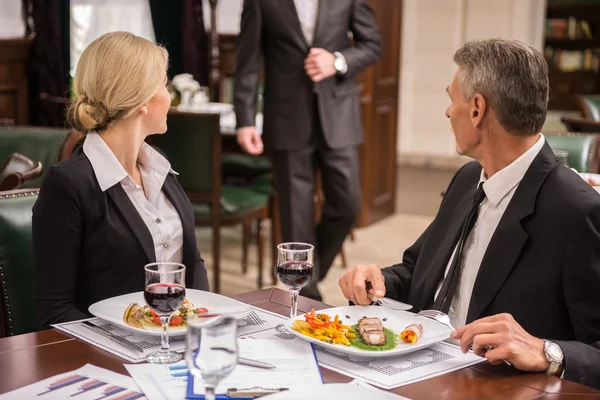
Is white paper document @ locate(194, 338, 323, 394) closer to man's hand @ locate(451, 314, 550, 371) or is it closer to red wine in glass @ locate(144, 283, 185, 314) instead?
red wine in glass @ locate(144, 283, 185, 314)

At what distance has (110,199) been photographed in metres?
2.00

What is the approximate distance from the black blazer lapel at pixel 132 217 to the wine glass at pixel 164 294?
0.57 meters

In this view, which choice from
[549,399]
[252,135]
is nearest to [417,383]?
[549,399]

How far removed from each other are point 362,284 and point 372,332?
285 mm

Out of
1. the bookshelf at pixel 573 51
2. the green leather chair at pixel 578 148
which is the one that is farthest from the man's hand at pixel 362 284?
the bookshelf at pixel 573 51

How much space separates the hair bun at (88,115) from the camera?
2.06m

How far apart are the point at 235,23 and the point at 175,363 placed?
5.90 meters

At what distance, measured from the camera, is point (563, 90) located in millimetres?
10438

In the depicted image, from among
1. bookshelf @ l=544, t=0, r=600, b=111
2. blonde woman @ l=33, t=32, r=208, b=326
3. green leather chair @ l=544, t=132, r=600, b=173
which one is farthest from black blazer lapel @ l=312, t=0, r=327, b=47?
bookshelf @ l=544, t=0, r=600, b=111

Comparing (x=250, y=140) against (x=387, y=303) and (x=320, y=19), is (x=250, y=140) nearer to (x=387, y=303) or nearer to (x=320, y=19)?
(x=320, y=19)

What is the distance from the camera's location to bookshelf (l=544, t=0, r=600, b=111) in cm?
1032

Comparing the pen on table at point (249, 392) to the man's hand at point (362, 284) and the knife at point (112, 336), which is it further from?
the man's hand at point (362, 284)

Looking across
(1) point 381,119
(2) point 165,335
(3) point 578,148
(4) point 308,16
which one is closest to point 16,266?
(2) point 165,335

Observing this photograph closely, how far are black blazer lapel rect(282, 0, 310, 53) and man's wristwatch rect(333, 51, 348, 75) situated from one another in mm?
147
